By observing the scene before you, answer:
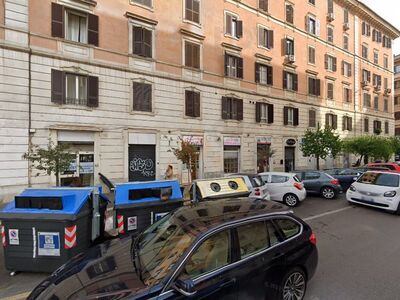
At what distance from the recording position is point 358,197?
9.80m

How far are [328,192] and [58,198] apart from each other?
11264 mm

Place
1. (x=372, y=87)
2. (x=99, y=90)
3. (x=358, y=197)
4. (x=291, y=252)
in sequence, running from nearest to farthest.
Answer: (x=291, y=252)
(x=358, y=197)
(x=99, y=90)
(x=372, y=87)

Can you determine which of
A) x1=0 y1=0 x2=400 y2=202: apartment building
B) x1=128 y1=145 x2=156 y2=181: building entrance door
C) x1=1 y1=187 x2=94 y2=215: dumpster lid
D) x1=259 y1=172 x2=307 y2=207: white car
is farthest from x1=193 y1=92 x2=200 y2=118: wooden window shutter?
x1=1 y1=187 x2=94 y2=215: dumpster lid

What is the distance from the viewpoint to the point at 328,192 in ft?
39.4

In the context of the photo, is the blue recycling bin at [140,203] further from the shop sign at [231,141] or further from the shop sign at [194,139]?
the shop sign at [231,141]

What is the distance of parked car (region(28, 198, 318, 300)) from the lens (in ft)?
8.71

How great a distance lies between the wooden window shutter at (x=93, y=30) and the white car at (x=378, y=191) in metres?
14.1

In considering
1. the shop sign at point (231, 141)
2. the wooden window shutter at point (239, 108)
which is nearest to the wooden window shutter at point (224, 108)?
the wooden window shutter at point (239, 108)

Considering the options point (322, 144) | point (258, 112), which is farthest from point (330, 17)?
point (322, 144)

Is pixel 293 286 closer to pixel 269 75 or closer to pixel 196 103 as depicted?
pixel 196 103

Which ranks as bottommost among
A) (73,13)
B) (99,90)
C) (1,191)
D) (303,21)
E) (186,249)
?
(1,191)

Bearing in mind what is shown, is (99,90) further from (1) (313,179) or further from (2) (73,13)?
(1) (313,179)

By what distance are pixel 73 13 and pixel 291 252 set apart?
15042 mm

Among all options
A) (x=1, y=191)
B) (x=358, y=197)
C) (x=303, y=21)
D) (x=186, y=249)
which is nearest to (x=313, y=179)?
(x=358, y=197)
